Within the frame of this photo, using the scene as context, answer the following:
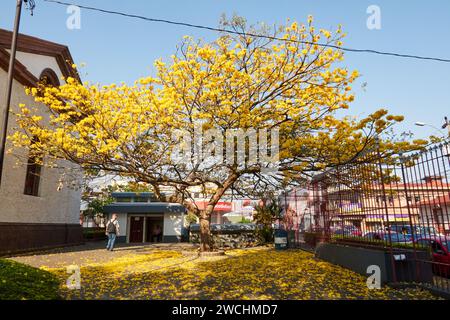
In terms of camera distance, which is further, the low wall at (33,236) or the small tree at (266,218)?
the small tree at (266,218)

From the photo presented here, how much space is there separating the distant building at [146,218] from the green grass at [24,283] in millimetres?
19909

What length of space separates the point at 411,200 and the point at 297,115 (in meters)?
4.46

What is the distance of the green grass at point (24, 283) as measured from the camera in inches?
158

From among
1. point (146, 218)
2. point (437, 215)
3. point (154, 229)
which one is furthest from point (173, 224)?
point (437, 215)

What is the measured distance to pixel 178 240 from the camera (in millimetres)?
24828

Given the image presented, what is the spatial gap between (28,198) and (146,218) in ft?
41.9

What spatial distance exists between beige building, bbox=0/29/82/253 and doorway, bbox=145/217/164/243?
7.82m

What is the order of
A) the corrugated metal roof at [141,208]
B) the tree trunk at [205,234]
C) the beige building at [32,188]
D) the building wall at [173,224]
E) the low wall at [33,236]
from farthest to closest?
the building wall at [173,224] < the corrugated metal roof at [141,208] < the tree trunk at [205,234] < the beige building at [32,188] < the low wall at [33,236]

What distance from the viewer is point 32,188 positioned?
49.6 feet

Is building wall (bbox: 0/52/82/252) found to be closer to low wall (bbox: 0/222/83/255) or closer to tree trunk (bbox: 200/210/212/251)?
low wall (bbox: 0/222/83/255)

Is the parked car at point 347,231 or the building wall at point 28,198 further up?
the building wall at point 28,198

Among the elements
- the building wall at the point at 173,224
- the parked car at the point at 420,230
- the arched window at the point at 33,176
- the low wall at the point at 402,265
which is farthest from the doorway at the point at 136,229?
the parked car at the point at 420,230

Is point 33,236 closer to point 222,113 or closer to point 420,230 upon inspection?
point 222,113

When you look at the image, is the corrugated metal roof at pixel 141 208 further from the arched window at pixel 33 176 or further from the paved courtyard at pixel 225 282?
the paved courtyard at pixel 225 282
